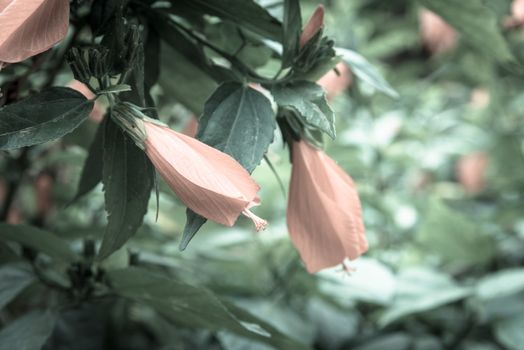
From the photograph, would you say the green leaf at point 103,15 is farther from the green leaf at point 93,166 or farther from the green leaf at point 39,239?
the green leaf at point 39,239

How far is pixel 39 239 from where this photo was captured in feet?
1.77

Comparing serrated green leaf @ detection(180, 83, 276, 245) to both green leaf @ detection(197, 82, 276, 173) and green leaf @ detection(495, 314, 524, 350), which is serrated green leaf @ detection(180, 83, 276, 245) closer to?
green leaf @ detection(197, 82, 276, 173)

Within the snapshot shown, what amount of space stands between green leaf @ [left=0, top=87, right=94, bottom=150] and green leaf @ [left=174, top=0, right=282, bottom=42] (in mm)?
113

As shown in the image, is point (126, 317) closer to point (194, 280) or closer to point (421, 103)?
point (194, 280)

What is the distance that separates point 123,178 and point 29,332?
188 mm

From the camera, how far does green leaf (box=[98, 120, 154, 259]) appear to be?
0.41 metres

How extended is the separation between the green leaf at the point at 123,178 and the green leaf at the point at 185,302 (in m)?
0.09

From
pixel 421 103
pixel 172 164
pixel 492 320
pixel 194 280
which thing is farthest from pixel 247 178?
pixel 421 103

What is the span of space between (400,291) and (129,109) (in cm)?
55

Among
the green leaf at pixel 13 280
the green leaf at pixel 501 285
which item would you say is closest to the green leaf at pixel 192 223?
the green leaf at pixel 13 280

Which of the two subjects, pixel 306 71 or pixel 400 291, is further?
pixel 400 291

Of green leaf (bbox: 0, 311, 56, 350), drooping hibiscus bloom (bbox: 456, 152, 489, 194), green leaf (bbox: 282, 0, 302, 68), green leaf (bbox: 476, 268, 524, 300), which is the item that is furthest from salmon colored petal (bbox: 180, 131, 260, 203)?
drooping hibiscus bloom (bbox: 456, 152, 489, 194)

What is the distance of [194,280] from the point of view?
773 millimetres

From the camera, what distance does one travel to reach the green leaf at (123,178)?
1.34 feet
